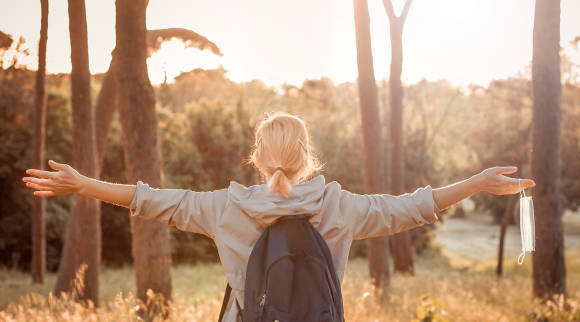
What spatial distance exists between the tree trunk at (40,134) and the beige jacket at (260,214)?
38.7 feet

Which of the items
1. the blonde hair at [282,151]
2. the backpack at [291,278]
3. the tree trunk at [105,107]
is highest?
the tree trunk at [105,107]

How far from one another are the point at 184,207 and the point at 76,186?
0.60 metres

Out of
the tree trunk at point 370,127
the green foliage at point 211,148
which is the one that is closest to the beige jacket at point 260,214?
the tree trunk at point 370,127

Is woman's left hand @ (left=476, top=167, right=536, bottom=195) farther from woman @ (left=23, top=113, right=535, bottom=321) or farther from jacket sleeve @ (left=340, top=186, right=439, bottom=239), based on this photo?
jacket sleeve @ (left=340, top=186, right=439, bottom=239)

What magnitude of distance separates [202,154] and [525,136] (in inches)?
510

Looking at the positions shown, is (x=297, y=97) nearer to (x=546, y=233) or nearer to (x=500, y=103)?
(x=500, y=103)

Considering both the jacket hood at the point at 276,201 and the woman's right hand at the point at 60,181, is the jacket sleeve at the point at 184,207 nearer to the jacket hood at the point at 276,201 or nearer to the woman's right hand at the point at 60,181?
the jacket hood at the point at 276,201

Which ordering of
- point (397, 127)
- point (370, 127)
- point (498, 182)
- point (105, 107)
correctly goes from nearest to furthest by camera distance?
point (498, 182), point (370, 127), point (105, 107), point (397, 127)

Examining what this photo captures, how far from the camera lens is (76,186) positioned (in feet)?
10.8

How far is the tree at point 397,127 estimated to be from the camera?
16.3 m

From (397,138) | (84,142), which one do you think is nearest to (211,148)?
(397,138)

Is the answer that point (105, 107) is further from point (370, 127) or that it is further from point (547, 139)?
point (547, 139)

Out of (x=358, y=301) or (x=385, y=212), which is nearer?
(x=385, y=212)

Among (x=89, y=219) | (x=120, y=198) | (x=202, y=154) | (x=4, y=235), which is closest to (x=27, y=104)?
(x=4, y=235)
